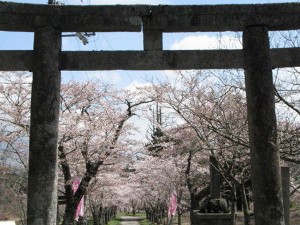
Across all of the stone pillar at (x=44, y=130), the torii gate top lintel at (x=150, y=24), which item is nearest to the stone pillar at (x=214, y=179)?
the torii gate top lintel at (x=150, y=24)

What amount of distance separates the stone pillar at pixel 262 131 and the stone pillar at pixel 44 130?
9.72 ft

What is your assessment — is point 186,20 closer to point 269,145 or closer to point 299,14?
point 299,14

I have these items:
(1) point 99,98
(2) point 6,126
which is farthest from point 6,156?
(1) point 99,98

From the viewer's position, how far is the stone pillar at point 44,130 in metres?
5.52

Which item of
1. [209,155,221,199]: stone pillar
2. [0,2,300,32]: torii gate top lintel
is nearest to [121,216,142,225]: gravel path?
[209,155,221,199]: stone pillar

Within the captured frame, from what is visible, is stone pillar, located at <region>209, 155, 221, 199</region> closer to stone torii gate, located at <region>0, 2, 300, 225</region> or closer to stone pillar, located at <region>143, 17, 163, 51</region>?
stone torii gate, located at <region>0, 2, 300, 225</region>

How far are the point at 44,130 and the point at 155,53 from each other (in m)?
2.07

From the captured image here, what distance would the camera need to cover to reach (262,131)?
572cm

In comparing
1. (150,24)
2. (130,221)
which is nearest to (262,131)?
(150,24)

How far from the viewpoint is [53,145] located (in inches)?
225

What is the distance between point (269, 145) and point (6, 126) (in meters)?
13.0

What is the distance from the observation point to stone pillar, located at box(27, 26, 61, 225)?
552 centimetres

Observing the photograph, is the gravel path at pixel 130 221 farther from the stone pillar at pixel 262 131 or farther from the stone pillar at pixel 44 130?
the stone pillar at pixel 262 131

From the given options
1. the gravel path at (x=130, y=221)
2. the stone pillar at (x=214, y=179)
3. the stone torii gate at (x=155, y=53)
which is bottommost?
the gravel path at (x=130, y=221)
